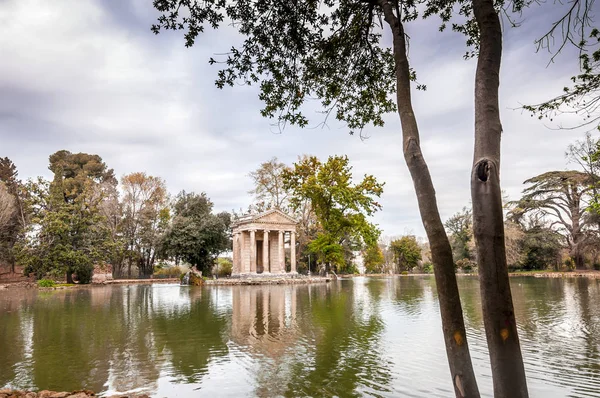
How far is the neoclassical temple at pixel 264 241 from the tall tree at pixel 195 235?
3.48 m

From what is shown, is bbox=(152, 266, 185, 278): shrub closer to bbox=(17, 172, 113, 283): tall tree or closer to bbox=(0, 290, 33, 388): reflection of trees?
bbox=(17, 172, 113, 283): tall tree

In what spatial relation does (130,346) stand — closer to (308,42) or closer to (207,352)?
(207,352)

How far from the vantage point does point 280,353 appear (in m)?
8.10

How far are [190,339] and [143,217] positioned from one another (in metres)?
41.6

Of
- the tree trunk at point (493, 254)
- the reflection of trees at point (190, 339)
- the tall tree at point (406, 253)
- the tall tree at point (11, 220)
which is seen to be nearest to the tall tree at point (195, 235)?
the tall tree at point (11, 220)

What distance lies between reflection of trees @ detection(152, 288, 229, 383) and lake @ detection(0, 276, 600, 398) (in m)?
0.03

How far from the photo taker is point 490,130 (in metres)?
2.93

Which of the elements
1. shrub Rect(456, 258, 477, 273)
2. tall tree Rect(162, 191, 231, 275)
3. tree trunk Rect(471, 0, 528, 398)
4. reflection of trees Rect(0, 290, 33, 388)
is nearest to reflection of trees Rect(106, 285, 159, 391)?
reflection of trees Rect(0, 290, 33, 388)

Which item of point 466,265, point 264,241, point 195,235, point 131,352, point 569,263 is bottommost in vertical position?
point 466,265

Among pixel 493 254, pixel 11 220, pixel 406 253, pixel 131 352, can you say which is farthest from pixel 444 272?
pixel 406 253

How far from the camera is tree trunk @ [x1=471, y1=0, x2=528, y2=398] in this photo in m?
2.63

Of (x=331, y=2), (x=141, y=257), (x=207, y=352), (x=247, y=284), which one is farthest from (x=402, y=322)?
(x=141, y=257)

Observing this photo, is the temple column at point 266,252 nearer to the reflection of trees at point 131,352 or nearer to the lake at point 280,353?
the reflection of trees at point 131,352

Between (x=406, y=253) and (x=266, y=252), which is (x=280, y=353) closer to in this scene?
(x=266, y=252)
